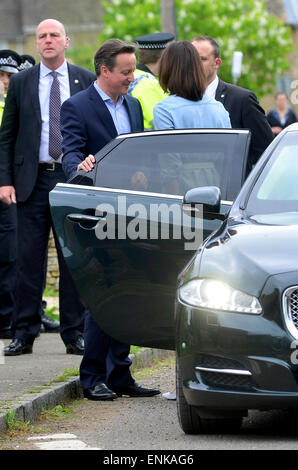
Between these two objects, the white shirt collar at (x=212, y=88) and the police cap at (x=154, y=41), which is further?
the police cap at (x=154, y=41)

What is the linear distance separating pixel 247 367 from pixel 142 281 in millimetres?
1349

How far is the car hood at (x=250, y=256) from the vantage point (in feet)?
18.9

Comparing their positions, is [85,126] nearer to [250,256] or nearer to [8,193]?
[8,193]

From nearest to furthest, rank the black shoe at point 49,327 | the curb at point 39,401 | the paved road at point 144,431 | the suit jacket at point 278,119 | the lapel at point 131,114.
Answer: the paved road at point 144,431, the curb at point 39,401, the lapel at point 131,114, the black shoe at point 49,327, the suit jacket at point 278,119

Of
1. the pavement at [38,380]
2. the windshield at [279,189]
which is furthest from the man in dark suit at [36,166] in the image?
the windshield at [279,189]

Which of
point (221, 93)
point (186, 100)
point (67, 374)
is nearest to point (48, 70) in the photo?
point (221, 93)

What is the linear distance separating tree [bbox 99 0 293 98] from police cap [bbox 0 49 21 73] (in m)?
44.0

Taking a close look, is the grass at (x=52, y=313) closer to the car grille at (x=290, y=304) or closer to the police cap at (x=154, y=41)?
the police cap at (x=154, y=41)

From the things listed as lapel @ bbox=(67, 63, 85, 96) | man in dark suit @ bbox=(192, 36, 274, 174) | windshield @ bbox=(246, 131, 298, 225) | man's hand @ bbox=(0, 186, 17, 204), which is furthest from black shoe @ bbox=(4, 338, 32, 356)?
windshield @ bbox=(246, 131, 298, 225)

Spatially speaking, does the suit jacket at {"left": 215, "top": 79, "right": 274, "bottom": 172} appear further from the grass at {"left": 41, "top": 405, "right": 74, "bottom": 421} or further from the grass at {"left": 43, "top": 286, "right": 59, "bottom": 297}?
the grass at {"left": 43, "top": 286, "right": 59, "bottom": 297}

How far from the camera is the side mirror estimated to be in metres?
6.46

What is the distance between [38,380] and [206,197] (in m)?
2.17

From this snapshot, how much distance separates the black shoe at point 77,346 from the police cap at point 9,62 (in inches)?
128

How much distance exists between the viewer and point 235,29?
56875 mm
